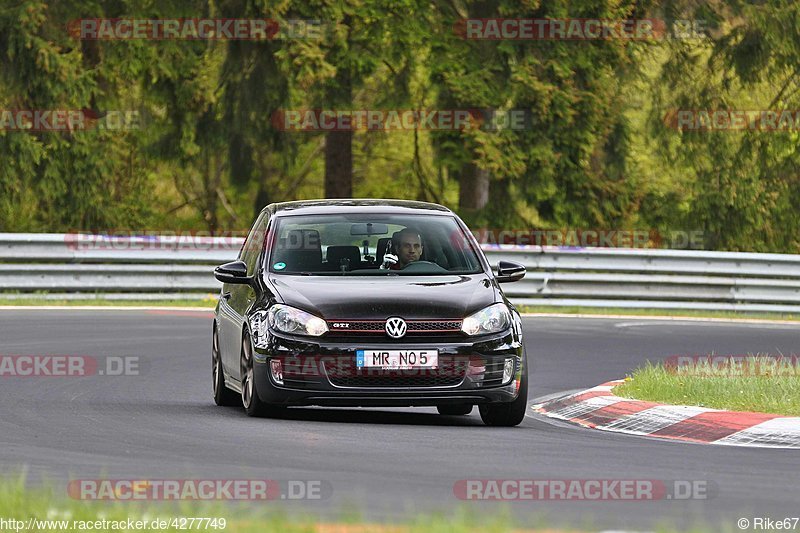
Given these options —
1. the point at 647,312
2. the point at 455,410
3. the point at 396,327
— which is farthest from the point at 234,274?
the point at 647,312

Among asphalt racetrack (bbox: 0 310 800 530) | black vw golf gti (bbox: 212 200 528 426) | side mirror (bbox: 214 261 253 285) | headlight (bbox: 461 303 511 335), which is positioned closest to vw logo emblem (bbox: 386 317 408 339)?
black vw golf gti (bbox: 212 200 528 426)

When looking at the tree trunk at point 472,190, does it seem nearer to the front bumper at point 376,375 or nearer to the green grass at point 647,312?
the green grass at point 647,312

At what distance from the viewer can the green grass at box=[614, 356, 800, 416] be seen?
1174cm

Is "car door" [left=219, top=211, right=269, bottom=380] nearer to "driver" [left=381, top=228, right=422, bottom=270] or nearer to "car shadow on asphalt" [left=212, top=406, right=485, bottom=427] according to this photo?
Result: "car shadow on asphalt" [left=212, top=406, right=485, bottom=427]

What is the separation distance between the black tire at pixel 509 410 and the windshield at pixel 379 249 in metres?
1.06

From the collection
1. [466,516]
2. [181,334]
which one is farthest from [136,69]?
[466,516]

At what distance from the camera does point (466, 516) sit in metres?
7.05

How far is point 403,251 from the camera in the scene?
12.3 metres

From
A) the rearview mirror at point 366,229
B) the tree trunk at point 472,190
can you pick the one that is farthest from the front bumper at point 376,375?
the tree trunk at point 472,190

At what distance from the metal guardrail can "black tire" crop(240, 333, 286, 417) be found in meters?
11.9

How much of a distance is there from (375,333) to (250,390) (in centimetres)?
114

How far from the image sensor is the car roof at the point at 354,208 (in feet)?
42.0

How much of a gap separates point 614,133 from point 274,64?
7.31m

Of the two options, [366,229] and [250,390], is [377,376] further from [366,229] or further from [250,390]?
[366,229]
